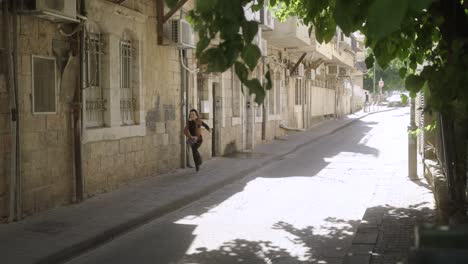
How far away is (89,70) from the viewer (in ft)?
34.2

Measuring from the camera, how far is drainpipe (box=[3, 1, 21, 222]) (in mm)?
7996

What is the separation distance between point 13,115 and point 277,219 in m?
4.02

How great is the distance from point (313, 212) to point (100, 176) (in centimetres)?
386

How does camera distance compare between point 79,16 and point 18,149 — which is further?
point 79,16

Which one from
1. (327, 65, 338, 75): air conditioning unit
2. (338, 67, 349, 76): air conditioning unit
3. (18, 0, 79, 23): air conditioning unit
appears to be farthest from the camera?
(338, 67, 349, 76): air conditioning unit

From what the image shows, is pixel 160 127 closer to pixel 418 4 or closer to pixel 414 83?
pixel 414 83

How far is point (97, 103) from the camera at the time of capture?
428 inches

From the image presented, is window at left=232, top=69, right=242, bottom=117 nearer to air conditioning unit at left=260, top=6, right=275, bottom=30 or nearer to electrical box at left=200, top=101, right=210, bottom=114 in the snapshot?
air conditioning unit at left=260, top=6, right=275, bottom=30

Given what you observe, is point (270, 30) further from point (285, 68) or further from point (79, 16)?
point (79, 16)

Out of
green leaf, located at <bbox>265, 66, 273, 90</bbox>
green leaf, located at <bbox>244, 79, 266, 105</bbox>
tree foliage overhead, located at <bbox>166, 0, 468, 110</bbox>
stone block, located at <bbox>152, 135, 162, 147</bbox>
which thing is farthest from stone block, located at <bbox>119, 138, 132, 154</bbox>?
green leaf, located at <bbox>244, 79, 266, 105</bbox>

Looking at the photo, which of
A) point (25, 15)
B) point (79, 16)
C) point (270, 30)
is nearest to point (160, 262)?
point (25, 15)

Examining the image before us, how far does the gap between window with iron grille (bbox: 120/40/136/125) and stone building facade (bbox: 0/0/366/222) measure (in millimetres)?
20

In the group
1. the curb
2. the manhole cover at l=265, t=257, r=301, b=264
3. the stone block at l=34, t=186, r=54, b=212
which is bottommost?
the manhole cover at l=265, t=257, r=301, b=264

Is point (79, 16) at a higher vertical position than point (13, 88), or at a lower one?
higher
